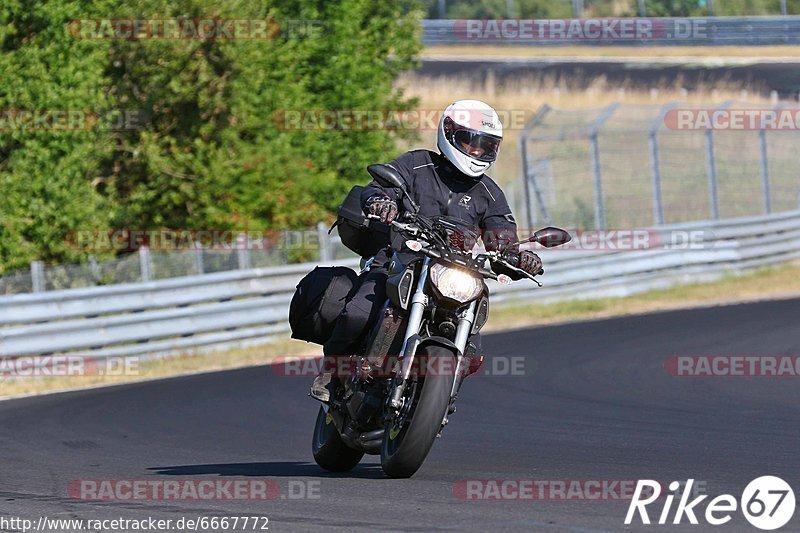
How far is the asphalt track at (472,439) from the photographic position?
634 cm

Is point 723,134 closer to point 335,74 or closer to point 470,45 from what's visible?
point 470,45

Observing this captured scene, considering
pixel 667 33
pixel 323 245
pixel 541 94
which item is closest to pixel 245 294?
pixel 323 245

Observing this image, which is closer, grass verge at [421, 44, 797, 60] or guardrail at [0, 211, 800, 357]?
guardrail at [0, 211, 800, 357]

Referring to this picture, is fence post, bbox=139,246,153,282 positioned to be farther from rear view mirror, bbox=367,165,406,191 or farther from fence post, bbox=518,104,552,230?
rear view mirror, bbox=367,165,406,191

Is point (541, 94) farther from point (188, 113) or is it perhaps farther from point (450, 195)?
point (450, 195)

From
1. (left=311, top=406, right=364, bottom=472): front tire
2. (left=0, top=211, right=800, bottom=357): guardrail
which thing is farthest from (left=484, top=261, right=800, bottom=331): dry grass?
(left=311, top=406, right=364, bottom=472): front tire

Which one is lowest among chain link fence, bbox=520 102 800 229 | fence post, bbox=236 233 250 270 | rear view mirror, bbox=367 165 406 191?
chain link fence, bbox=520 102 800 229

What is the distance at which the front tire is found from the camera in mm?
8031

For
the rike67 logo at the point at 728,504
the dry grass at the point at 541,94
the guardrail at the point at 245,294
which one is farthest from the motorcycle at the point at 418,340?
the dry grass at the point at 541,94

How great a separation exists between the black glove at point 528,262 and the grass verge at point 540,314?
8486mm

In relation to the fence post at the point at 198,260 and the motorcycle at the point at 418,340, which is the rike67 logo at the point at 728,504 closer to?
the motorcycle at the point at 418,340

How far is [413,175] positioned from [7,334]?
8.70 meters

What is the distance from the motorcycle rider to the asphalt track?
79 centimetres

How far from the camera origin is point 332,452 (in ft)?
26.5
